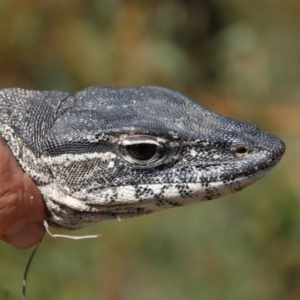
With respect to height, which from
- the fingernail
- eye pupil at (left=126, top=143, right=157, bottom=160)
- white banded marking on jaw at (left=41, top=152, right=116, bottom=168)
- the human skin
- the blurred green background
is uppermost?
eye pupil at (left=126, top=143, right=157, bottom=160)

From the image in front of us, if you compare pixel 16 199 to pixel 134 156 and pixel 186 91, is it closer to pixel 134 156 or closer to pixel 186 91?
pixel 134 156

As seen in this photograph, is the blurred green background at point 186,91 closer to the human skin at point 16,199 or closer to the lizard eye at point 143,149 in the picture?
the human skin at point 16,199

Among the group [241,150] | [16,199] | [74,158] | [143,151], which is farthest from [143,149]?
[16,199]

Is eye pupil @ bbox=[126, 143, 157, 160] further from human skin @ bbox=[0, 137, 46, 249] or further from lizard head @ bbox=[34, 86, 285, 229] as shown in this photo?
human skin @ bbox=[0, 137, 46, 249]

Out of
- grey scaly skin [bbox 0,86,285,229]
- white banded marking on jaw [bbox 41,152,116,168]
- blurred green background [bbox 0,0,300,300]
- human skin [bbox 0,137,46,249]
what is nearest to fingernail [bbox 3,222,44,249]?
human skin [bbox 0,137,46,249]

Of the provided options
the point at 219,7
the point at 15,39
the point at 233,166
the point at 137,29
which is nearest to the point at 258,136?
the point at 233,166

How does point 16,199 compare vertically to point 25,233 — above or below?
above

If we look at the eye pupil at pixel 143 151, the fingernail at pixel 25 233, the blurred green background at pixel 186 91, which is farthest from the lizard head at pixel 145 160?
the blurred green background at pixel 186 91
